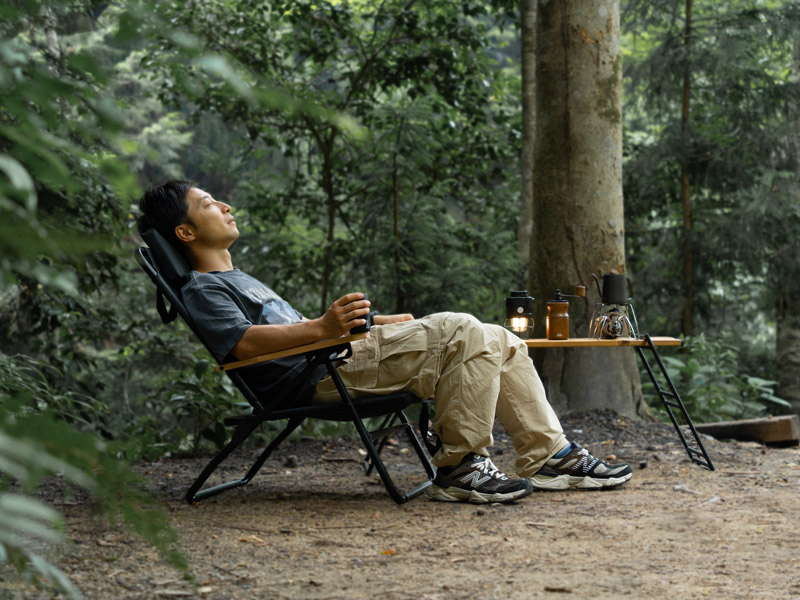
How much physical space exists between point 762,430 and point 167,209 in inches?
140

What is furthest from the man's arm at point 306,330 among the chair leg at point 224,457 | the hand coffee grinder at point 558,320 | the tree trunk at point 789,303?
the tree trunk at point 789,303

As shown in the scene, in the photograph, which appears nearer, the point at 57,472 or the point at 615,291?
the point at 57,472

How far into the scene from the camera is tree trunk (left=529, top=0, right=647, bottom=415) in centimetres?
484

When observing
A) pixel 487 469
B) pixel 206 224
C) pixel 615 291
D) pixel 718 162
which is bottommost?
pixel 487 469

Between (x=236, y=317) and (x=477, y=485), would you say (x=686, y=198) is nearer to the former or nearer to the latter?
(x=477, y=485)

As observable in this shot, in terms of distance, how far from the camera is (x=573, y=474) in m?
3.25

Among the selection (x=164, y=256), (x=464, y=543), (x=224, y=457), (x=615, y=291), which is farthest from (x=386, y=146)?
(x=464, y=543)

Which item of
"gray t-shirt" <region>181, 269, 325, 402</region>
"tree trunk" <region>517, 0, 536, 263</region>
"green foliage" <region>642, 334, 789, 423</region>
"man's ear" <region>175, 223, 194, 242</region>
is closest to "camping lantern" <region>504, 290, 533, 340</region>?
"gray t-shirt" <region>181, 269, 325, 402</region>

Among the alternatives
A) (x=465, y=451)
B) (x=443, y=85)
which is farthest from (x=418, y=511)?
(x=443, y=85)

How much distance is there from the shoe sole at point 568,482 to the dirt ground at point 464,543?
0.15 ft

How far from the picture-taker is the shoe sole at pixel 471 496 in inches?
117

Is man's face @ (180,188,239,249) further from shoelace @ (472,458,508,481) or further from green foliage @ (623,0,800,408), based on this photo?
green foliage @ (623,0,800,408)

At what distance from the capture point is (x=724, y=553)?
2.38 meters

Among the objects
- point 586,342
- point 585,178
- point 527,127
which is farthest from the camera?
point 527,127
